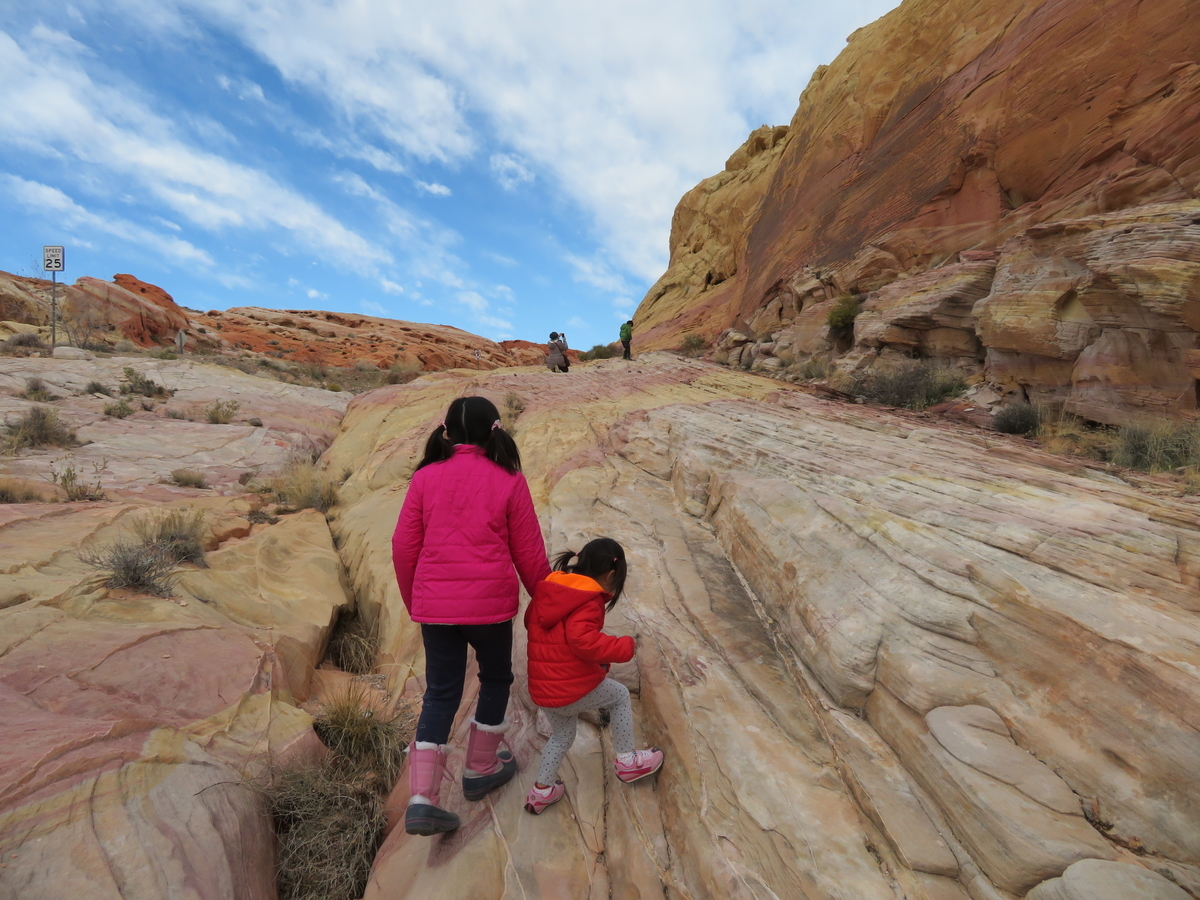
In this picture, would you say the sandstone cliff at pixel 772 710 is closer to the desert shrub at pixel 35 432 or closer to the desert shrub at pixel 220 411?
the desert shrub at pixel 35 432

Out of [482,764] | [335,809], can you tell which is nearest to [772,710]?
[482,764]

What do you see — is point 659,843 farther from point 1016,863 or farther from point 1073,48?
point 1073,48

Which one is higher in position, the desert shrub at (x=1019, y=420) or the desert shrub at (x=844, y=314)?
the desert shrub at (x=844, y=314)

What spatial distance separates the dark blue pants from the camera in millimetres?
2650

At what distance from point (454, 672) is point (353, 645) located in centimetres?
292

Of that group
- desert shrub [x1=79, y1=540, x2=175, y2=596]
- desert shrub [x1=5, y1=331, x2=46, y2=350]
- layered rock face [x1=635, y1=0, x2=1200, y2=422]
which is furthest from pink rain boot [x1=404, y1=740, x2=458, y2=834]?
desert shrub [x1=5, y1=331, x2=46, y2=350]

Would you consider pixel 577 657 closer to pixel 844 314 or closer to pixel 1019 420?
pixel 1019 420

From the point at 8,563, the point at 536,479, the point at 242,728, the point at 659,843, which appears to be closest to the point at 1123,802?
the point at 659,843

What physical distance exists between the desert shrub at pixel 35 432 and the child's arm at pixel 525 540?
29.7 feet

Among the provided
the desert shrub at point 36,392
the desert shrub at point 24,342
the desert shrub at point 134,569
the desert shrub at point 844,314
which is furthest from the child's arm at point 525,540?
the desert shrub at point 24,342

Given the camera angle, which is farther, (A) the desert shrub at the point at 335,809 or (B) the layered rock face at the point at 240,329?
(B) the layered rock face at the point at 240,329

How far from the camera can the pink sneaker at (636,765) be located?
2.73m

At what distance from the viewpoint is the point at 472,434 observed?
2.82 metres

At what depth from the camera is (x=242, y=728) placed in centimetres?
302
